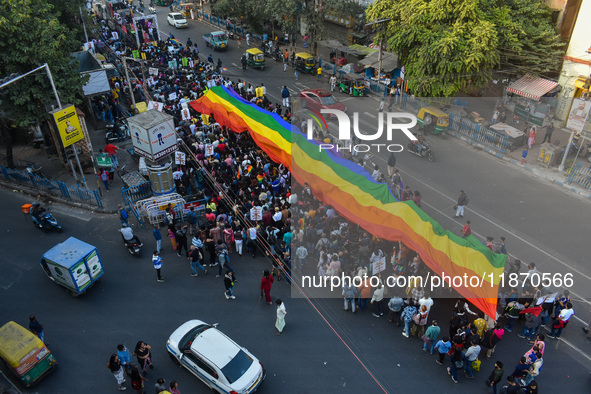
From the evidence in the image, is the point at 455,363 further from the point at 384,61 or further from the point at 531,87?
the point at 384,61

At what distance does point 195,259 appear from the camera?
16172 mm

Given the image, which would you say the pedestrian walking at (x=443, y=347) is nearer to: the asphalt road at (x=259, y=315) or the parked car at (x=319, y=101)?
the asphalt road at (x=259, y=315)

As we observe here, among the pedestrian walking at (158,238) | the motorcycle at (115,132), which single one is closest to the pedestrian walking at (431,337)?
the pedestrian walking at (158,238)

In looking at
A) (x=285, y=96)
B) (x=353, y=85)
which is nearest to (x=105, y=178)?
(x=285, y=96)

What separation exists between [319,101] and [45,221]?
18538 mm

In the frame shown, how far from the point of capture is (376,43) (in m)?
32.2

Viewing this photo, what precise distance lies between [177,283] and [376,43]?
77.9 feet

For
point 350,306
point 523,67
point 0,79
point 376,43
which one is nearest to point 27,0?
point 0,79

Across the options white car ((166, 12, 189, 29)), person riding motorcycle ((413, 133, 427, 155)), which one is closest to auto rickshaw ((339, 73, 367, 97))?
person riding motorcycle ((413, 133, 427, 155))

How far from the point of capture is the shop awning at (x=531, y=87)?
91.5 ft

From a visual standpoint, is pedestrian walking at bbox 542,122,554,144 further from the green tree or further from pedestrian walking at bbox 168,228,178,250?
the green tree

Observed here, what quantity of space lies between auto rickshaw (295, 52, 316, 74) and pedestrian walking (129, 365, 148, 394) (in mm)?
30132

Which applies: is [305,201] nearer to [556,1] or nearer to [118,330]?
[118,330]

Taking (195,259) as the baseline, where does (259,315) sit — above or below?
below
